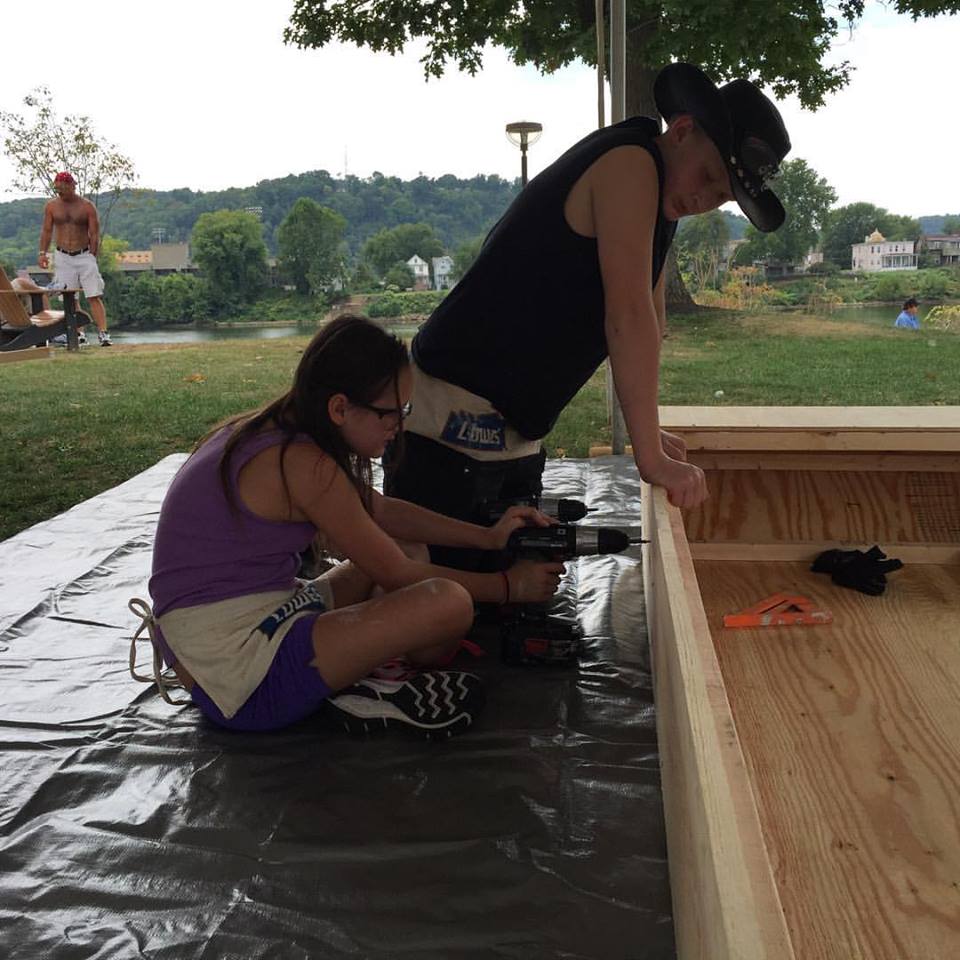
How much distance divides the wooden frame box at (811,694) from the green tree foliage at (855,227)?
7144 mm

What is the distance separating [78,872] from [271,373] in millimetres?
7013

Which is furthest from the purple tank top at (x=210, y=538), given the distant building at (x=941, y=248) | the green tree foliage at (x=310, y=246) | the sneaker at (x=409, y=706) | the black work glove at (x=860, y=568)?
the green tree foliage at (x=310, y=246)

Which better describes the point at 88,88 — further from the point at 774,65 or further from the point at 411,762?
the point at 411,762

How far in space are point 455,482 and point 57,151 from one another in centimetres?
1766

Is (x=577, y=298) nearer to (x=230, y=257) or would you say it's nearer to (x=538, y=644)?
(x=538, y=644)

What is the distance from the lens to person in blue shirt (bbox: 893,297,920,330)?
9.17m

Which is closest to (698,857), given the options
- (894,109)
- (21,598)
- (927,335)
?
(21,598)

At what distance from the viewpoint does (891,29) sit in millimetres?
10273

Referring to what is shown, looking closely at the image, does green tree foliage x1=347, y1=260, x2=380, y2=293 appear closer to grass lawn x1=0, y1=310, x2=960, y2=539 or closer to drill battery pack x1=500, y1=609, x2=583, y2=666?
grass lawn x1=0, y1=310, x2=960, y2=539

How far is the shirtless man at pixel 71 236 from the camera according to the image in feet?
30.5

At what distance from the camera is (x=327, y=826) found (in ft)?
5.09

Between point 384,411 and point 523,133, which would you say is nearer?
point 384,411

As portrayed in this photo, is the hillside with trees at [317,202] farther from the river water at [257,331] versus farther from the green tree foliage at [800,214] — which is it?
the green tree foliage at [800,214]

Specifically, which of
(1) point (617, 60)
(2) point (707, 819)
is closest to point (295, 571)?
(2) point (707, 819)
